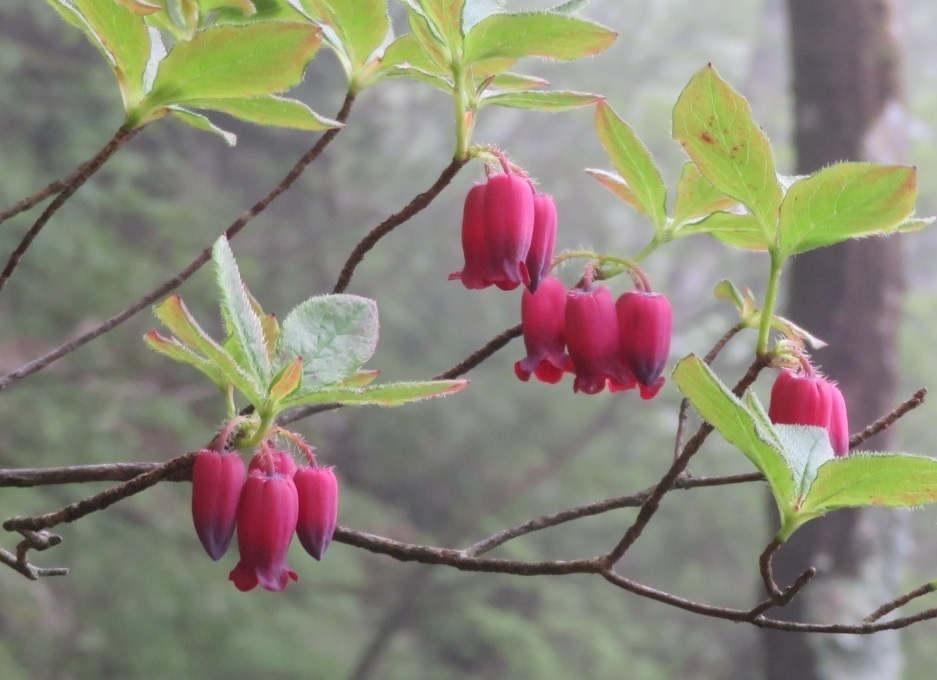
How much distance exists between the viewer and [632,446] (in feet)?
16.2

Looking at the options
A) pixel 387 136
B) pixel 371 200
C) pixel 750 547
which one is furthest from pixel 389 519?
pixel 387 136

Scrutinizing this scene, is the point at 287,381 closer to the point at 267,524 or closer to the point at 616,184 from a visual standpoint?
the point at 267,524

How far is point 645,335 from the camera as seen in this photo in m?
0.53

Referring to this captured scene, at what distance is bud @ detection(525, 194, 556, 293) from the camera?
54 centimetres

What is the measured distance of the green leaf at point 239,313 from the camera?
402mm

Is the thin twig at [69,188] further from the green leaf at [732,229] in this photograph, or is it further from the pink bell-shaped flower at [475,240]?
the green leaf at [732,229]

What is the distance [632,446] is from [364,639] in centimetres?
170

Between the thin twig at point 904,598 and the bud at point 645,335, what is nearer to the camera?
the thin twig at point 904,598

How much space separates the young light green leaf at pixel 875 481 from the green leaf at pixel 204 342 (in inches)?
9.7

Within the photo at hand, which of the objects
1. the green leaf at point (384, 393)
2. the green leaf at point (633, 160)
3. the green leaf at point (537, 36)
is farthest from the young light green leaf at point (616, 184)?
the green leaf at point (384, 393)

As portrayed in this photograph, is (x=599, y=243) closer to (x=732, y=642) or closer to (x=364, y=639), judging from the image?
(x=732, y=642)

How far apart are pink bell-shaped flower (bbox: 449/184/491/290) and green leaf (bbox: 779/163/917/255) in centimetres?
16

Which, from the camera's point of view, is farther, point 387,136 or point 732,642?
point 387,136

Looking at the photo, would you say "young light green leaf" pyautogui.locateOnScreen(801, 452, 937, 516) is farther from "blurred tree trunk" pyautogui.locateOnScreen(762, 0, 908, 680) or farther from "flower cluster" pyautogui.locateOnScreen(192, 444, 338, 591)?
"blurred tree trunk" pyautogui.locateOnScreen(762, 0, 908, 680)
